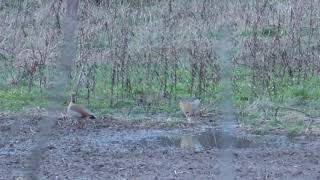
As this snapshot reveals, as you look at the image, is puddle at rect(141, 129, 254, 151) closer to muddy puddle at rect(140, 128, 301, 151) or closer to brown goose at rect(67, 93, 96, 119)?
muddy puddle at rect(140, 128, 301, 151)

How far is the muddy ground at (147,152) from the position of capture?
23.3 ft

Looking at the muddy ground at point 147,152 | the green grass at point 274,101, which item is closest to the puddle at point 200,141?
the muddy ground at point 147,152

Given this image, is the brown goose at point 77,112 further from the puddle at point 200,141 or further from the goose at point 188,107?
the goose at point 188,107

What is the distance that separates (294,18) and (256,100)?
3.27 meters

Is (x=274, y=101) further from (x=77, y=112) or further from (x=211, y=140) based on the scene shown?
(x=77, y=112)

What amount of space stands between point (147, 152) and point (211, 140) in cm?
96

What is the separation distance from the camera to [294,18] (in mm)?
13328

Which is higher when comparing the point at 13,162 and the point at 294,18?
the point at 294,18

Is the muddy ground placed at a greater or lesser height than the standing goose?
lesser

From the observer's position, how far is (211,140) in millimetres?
8812

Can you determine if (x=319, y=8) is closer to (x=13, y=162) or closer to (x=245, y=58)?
(x=245, y=58)

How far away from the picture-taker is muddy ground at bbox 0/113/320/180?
7.10 metres

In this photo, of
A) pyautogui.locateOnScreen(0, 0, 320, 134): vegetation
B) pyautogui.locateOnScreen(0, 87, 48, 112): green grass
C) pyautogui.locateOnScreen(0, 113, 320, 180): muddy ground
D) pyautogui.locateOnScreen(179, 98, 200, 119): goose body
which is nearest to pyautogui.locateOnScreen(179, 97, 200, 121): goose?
pyautogui.locateOnScreen(179, 98, 200, 119): goose body

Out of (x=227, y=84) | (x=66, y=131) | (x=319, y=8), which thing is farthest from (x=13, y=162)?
→ (x=319, y=8)
